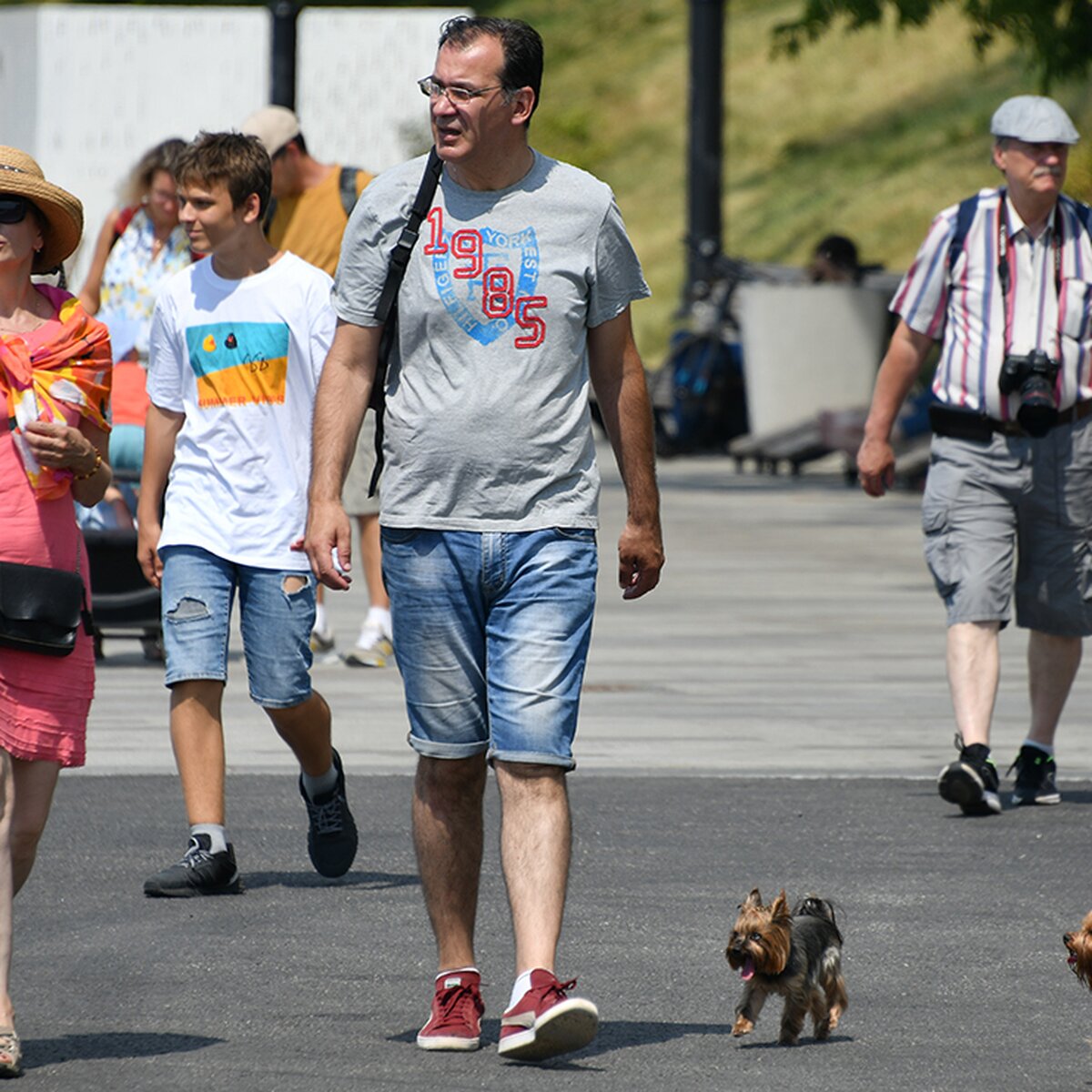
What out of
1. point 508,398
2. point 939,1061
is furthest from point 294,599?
point 939,1061

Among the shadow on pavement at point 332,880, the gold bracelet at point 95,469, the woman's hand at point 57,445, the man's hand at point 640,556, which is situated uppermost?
the woman's hand at point 57,445

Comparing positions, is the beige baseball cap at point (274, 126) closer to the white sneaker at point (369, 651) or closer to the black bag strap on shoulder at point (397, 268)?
→ the white sneaker at point (369, 651)

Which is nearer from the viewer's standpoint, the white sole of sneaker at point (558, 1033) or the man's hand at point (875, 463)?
the white sole of sneaker at point (558, 1033)

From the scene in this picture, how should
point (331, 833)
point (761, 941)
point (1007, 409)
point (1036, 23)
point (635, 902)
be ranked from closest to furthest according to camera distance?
1. point (761, 941)
2. point (635, 902)
3. point (331, 833)
4. point (1007, 409)
5. point (1036, 23)

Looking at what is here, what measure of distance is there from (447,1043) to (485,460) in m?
1.13

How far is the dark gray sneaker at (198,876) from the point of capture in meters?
7.07

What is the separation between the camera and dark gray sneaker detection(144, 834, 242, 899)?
707 centimetres

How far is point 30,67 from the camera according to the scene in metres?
35.8

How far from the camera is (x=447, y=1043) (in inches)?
216

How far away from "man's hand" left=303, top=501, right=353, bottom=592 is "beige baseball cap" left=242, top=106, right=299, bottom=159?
4.80 metres

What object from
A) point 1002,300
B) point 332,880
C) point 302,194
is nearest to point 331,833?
point 332,880

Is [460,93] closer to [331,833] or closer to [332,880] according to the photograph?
[331,833]

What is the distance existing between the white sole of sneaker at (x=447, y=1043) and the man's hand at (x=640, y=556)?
93cm

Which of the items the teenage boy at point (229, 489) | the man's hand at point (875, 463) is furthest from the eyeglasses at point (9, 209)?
the man's hand at point (875, 463)
